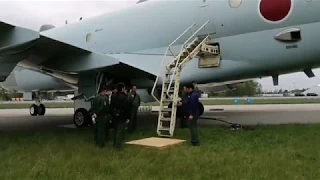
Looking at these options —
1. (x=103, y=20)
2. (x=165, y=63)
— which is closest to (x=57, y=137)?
(x=165, y=63)

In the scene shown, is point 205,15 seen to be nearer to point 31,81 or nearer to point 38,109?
point 31,81

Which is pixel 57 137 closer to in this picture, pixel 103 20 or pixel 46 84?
pixel 103 20

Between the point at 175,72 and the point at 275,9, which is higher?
the point at 275,9

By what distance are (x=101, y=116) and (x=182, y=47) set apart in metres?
4.09

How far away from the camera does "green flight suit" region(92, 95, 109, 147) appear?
8938mm

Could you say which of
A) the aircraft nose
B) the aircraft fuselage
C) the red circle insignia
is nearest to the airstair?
the aircraft fuselage

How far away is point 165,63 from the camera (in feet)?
41.2

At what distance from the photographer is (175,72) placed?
1091 cm

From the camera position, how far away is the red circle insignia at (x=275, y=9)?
1052 centimetres

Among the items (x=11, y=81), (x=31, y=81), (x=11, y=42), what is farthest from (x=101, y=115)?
(x=11, y=81)

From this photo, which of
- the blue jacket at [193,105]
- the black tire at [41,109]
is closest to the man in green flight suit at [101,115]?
the blue jacket at [193,105]

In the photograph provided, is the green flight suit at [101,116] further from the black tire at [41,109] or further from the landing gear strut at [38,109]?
the black tire at [41,109]

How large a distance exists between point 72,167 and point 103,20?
9.57 meters

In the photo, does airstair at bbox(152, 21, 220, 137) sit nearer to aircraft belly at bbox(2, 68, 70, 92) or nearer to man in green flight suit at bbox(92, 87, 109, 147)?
man in green flight suit at bbox(92, 87, 109, 147)
